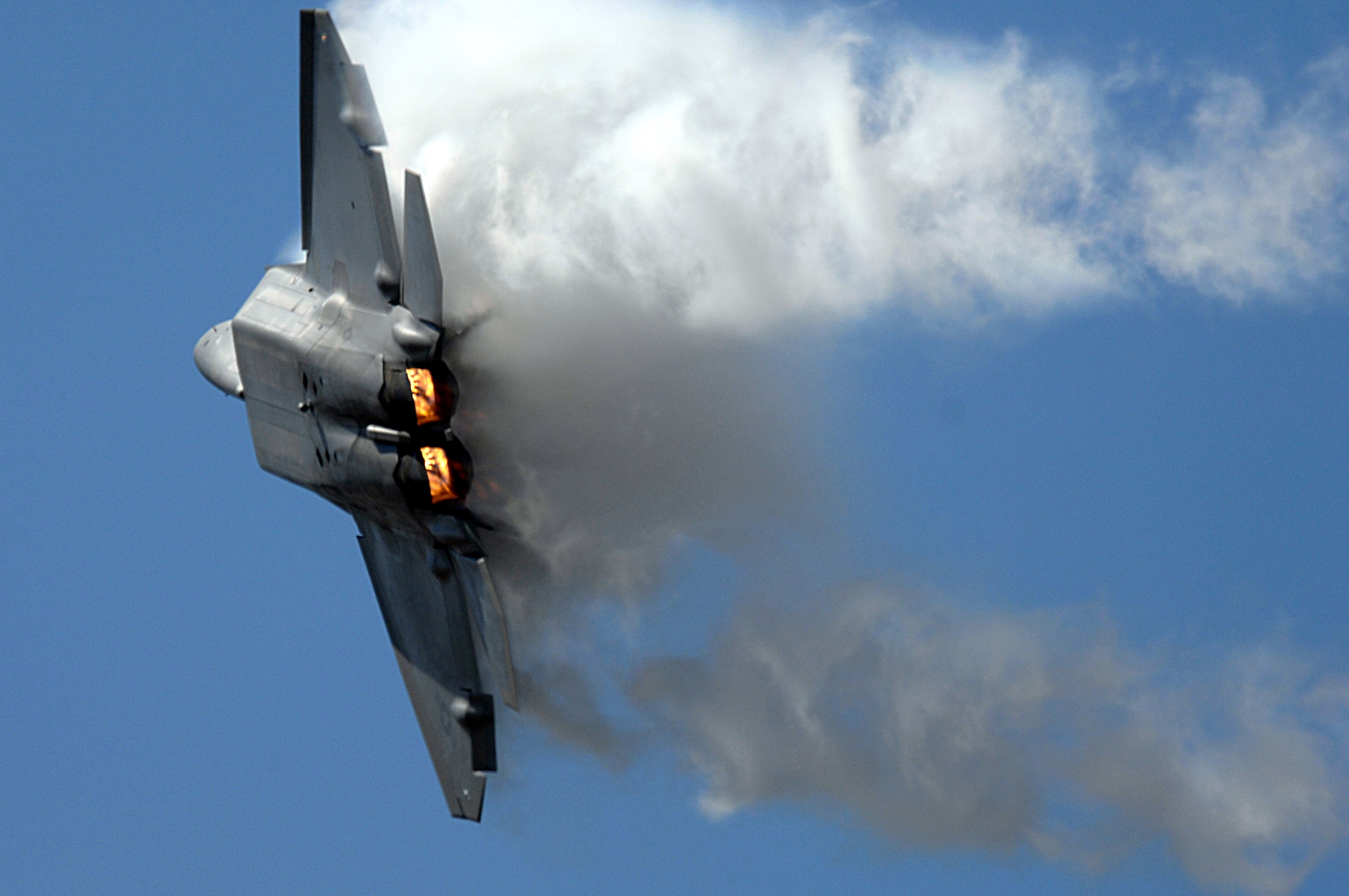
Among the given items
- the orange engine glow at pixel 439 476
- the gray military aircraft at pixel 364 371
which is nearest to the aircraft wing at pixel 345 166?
the gray military aircraft at pixel 364 371

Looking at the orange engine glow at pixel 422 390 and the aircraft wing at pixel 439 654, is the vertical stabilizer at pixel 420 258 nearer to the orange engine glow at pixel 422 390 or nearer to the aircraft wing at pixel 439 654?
the orange engine glow at pixel 422 390

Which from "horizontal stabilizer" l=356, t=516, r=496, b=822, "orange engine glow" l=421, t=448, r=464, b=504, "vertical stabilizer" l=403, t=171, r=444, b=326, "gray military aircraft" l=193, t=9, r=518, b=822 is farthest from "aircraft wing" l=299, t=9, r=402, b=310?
"horizontal stabilizer" l=356, t=516, r=496, b=822

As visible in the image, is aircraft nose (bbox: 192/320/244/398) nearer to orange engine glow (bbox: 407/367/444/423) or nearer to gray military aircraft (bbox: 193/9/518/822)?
gray military aircraft (bbox: 193/9/518/822)

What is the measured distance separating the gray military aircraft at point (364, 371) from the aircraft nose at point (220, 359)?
A: 0.07 feet

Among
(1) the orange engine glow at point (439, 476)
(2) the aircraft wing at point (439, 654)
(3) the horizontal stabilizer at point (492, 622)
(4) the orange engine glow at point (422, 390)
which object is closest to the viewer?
(4) the orange engine glow at point (422, 390)

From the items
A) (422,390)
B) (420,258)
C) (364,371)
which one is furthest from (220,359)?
(420,258)

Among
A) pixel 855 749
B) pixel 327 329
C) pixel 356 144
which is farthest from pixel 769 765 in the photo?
pixel 356 144

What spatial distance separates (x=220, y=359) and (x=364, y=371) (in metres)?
3.45

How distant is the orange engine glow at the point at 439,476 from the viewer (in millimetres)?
15742

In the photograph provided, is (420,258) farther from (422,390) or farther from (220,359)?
(220,359)

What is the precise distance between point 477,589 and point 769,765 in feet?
12.2

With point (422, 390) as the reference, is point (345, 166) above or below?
above

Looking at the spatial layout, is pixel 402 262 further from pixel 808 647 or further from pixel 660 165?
pixel 808 647

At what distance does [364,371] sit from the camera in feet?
51.2
